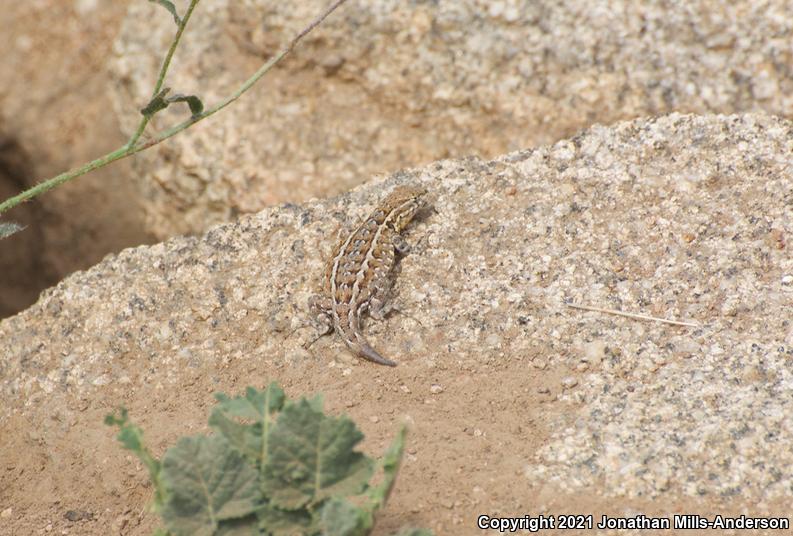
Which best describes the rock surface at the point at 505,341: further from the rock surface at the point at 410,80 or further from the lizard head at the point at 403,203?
the rock surface at the point at 410,80

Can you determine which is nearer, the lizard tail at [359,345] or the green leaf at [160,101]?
the green leaf at [160,101]

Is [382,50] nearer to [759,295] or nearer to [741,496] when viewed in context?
[759,295]

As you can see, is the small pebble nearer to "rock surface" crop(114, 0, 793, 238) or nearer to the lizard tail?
the lizard tail

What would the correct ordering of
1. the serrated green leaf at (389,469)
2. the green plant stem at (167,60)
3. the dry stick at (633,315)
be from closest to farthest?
the serrated green leaf at (389,469) → the green plant stem at (167,60) → the dry stick at (633,315)

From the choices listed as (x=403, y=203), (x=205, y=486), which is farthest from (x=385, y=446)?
(x=403, y=203)

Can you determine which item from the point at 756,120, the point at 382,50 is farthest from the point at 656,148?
the point at 382,50

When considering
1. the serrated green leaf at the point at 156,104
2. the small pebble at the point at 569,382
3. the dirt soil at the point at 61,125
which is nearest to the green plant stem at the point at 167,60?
the serrated green leaf at the point at 156,104

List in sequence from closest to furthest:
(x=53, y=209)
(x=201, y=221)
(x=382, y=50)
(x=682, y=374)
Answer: (x=682, y=374) < (x=382, y=50) < (x=201, y=221) < (x=53, y=209)
